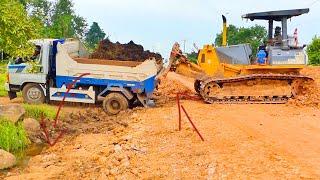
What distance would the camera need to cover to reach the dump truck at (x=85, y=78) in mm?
17969

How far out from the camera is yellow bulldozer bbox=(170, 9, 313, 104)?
61.8 ft

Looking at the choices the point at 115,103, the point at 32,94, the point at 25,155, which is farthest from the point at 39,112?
the point at 25,155

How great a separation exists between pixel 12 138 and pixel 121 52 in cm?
711

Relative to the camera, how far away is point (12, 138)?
13203 mm

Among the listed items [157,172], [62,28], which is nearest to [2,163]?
[157,172]

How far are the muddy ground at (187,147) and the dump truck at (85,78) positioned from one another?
81 centimetres

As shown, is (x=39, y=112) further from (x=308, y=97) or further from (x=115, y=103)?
(x=308, y=97)

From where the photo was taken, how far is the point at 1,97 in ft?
72.3

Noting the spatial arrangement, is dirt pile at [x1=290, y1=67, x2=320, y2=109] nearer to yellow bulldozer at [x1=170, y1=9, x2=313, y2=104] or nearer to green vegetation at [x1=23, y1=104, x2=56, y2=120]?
yellow bulldozer at [x1=170, y1=9, x2=313, y2=104]

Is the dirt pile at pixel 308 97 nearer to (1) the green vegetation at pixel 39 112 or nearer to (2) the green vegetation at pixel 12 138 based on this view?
(1) the green vegetation at pixel 39 112

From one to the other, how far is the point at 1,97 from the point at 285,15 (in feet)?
38.5

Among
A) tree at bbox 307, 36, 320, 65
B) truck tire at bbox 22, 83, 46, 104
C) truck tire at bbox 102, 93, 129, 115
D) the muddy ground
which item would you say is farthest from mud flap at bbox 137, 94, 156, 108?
tree at bbox 307, 36, 320, 65

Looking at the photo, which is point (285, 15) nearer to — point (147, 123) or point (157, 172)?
point (147, 123)

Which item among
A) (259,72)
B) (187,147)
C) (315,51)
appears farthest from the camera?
(315,51)
